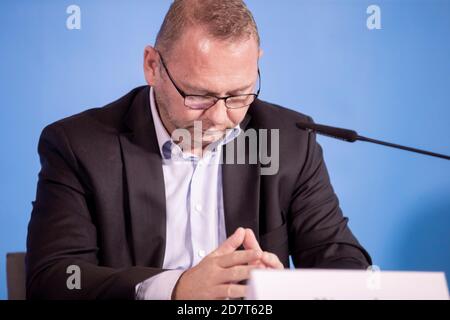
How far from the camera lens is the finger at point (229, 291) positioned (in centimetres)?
118

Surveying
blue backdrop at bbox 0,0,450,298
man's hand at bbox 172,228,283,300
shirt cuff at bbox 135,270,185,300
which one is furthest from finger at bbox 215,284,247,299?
blue backdrop at bbox 0,0,450,298

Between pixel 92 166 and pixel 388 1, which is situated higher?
pixel 388 1

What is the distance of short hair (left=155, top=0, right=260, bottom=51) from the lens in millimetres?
1521

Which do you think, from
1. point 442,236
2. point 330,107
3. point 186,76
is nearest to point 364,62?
point 330,107

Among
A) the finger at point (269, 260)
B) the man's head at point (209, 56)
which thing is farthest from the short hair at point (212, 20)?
the finger at point (269, 260)

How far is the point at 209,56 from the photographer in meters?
1.51

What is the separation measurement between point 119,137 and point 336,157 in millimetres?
1151

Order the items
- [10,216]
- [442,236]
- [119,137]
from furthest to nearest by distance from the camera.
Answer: [442,236] → [10,216] → [119,137]

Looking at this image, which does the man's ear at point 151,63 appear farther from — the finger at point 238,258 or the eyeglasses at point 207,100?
the finger at point 238,258

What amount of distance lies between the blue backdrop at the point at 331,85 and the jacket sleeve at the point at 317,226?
0.81m

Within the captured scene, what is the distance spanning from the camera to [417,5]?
2.57 m

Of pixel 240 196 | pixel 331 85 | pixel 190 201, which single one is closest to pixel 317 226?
pixel 240 196

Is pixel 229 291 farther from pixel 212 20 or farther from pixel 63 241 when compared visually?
pixel 212 20
